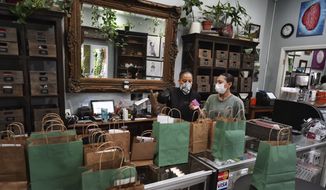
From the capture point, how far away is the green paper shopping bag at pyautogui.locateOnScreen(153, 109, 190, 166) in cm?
125

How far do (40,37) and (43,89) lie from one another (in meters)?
0.58

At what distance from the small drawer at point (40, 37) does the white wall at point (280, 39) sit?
427 cm

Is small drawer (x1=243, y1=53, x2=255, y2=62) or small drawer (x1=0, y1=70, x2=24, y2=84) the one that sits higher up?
small drawer (x1=243, y1=53, x2=255, y2=62)

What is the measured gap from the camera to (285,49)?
4.44 m

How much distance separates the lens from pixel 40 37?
93.4 inches

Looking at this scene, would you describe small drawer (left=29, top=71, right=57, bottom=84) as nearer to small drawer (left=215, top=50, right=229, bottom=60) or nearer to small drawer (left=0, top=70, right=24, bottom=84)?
small drawer (left=0, top=70, right=24, bottom=84)

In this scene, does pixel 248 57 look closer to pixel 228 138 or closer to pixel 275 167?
pixel 228 138

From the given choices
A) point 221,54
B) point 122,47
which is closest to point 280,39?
point 221,54

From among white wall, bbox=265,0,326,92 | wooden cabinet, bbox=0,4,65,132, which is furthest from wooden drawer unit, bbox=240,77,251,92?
wooden cabinet, bbox=0,4,65,132

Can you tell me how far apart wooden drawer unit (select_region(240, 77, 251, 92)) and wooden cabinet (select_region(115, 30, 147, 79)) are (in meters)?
1.83

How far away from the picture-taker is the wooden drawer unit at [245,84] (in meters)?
3.95

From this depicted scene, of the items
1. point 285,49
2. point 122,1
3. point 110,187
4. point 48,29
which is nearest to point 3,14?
point 48,29

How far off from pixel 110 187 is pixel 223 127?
2.48 ft

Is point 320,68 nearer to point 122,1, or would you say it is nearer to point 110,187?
point 122,1
